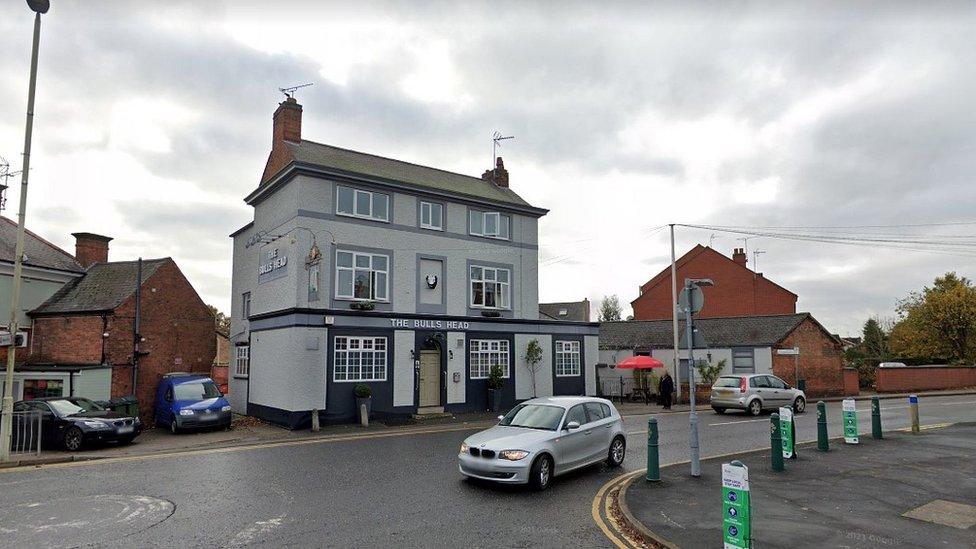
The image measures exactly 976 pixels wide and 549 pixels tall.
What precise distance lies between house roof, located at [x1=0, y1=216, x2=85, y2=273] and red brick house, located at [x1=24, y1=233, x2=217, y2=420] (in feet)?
2.79

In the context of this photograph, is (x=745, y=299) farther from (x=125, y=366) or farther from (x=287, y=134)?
A: (x=125, y=366)

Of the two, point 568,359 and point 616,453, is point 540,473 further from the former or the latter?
point 568,359

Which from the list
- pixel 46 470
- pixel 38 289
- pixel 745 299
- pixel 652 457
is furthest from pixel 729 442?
pixel 745 299

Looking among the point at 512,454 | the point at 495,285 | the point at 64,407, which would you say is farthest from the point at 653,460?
the point at 495,285

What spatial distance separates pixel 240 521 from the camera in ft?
27.6

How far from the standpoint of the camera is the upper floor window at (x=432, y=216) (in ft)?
82.7

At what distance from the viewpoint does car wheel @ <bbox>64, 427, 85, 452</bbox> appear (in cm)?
→ 1588

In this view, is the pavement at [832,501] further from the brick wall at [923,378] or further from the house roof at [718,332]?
the brick wall at [923,378]

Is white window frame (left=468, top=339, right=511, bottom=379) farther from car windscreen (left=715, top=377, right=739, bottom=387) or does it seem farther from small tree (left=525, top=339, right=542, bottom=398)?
car windscreen (left=715, top=377, right=739, bottom=387)

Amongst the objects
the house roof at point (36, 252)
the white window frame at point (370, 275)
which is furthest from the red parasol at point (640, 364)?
the house roof at point (36, 252)

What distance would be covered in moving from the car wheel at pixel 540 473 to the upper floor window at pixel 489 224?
17166mm

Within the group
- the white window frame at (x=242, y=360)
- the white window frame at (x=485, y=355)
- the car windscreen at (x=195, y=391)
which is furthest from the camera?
the white window frame at (x=485, y=355)

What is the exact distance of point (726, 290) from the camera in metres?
47.1

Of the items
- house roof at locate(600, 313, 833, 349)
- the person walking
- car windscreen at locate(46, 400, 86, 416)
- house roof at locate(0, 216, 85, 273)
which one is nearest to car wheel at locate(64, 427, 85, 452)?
car windscreen at locate(46, 400, 86, 416)
